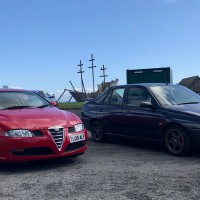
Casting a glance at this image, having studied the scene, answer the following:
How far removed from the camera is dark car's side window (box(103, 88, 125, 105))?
880 centimetres

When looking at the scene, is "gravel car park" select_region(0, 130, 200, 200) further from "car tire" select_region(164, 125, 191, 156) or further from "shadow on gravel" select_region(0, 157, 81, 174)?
"car tire" select_region(164, 125, 191, 156)

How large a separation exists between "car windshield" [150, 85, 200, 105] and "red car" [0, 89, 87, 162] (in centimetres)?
195

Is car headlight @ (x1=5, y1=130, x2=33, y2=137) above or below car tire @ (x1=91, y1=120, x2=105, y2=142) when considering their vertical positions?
above

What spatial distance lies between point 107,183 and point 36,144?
4.80 ft

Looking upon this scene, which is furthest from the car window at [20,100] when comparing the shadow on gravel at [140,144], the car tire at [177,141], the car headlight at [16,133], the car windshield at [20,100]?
the car tire at [177,141]

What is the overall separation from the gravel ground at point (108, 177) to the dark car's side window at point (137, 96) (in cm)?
115

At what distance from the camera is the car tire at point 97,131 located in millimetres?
9131

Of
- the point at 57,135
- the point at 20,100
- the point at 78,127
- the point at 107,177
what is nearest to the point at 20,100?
the point at 20,100

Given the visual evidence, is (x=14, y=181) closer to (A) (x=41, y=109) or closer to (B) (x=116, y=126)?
(A) (x=41, y=109)

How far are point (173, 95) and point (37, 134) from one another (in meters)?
3.23

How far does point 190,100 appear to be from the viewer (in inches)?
315

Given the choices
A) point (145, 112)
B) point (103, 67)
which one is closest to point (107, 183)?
point (145, 112)

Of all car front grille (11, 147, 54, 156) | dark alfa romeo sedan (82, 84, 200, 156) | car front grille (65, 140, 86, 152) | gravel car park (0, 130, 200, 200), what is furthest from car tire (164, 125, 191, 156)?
car front grille (11, 147, 54, 156)

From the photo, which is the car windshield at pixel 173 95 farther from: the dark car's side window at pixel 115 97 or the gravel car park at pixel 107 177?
the gravel car park at pixel 107 177
